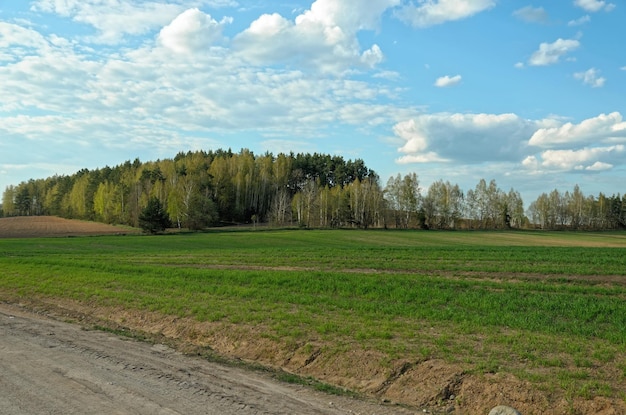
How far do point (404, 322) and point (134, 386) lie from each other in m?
8.09

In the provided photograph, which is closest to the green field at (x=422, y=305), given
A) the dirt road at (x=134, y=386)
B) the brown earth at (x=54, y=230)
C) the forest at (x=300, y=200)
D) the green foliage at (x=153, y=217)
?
the dirt road at (x=134, y=386)

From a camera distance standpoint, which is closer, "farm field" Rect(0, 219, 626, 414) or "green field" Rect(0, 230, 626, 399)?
"farm field" Rect(0, 219, 626, 414)

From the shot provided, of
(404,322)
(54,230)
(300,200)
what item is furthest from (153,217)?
(404,322)

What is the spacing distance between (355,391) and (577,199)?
548ft

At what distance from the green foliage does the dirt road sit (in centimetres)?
7209

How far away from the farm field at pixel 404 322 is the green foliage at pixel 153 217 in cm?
5465

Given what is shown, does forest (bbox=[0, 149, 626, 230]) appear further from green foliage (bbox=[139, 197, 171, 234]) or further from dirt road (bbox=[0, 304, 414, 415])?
dirt road (bbox=[0, 304, 414, 415])

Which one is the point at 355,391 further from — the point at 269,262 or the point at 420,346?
the point at 269,262

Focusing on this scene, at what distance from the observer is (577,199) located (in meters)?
154

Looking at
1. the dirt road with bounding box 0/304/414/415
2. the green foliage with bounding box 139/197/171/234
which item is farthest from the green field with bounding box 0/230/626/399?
the green foliage with bounding box 139/197/171/234

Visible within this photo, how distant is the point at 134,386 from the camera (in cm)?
928

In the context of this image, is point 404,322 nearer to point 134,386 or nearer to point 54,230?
point 134,386

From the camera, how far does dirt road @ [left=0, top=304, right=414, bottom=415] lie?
26.8 feet

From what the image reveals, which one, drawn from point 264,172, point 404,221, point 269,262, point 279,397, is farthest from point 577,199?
point 279,397
